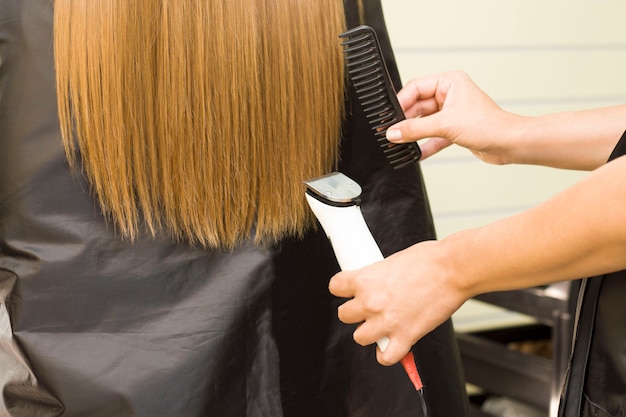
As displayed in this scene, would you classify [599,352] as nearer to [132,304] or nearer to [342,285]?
[342,285]

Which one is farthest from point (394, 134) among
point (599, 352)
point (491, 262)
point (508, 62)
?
point (508, 62)

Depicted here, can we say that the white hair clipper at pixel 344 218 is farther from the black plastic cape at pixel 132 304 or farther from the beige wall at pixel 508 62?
the beige wall at pixel 508 62

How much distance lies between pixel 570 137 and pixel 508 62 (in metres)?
1.08

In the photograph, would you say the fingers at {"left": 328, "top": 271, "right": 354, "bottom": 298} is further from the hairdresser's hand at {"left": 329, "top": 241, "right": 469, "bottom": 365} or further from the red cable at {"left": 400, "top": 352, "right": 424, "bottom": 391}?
the red cable at {"left": 400, "top": 352, "right": 424, "bottom": 391}

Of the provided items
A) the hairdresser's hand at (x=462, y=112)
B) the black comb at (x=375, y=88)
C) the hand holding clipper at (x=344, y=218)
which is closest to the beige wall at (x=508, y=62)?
the hairdresser's hand at (x=462, y=112)

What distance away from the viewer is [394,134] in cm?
96

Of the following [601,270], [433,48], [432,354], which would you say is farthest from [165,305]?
[433,48]

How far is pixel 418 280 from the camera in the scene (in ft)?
2.70

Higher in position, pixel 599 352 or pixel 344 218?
pixel 344 218

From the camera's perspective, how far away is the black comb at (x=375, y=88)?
91 centimetres

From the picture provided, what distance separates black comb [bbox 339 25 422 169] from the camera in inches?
35.8

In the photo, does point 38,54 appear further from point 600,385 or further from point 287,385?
point 600,385

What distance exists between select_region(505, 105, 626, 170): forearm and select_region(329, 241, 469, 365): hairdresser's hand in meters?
0.35

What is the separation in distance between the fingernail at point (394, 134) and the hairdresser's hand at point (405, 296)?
19 cm
